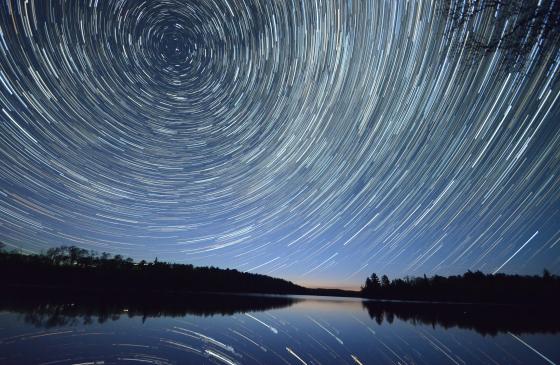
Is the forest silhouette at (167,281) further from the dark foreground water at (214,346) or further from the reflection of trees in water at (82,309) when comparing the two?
the dark foreground water at (214,346)

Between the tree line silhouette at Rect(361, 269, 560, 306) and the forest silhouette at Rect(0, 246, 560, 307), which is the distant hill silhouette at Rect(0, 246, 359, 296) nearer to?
the forest silhouette at Rect(0, 246, 560, 307)

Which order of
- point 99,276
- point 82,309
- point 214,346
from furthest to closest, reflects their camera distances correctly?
point 99,276, point 82,309, point 214,346

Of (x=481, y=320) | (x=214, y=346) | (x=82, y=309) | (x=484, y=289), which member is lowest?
(x=214, y=346)

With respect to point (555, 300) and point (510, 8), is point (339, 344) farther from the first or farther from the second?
point (555, 300)

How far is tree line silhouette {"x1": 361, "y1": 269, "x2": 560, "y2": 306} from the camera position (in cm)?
7044

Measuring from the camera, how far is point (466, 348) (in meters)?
12.2

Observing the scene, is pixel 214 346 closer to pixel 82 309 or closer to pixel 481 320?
pixel 82 309

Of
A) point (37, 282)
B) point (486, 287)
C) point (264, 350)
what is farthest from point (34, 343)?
point (486, 287)

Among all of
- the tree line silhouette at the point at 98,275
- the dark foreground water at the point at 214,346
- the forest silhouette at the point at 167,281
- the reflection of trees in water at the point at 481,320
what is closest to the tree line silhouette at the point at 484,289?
the forest silhouette at the point at 167,281

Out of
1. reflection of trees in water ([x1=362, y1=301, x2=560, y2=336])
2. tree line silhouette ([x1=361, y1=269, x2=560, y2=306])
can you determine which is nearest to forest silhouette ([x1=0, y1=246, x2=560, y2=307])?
tree line silhouette ([x1=361, y1=269, x2=560, y2=306])

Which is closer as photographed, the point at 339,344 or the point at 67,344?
the point at 67,344

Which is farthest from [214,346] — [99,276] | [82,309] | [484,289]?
[484,289]

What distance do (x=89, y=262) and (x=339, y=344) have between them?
81.9 m

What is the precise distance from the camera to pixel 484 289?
78.0 metres
